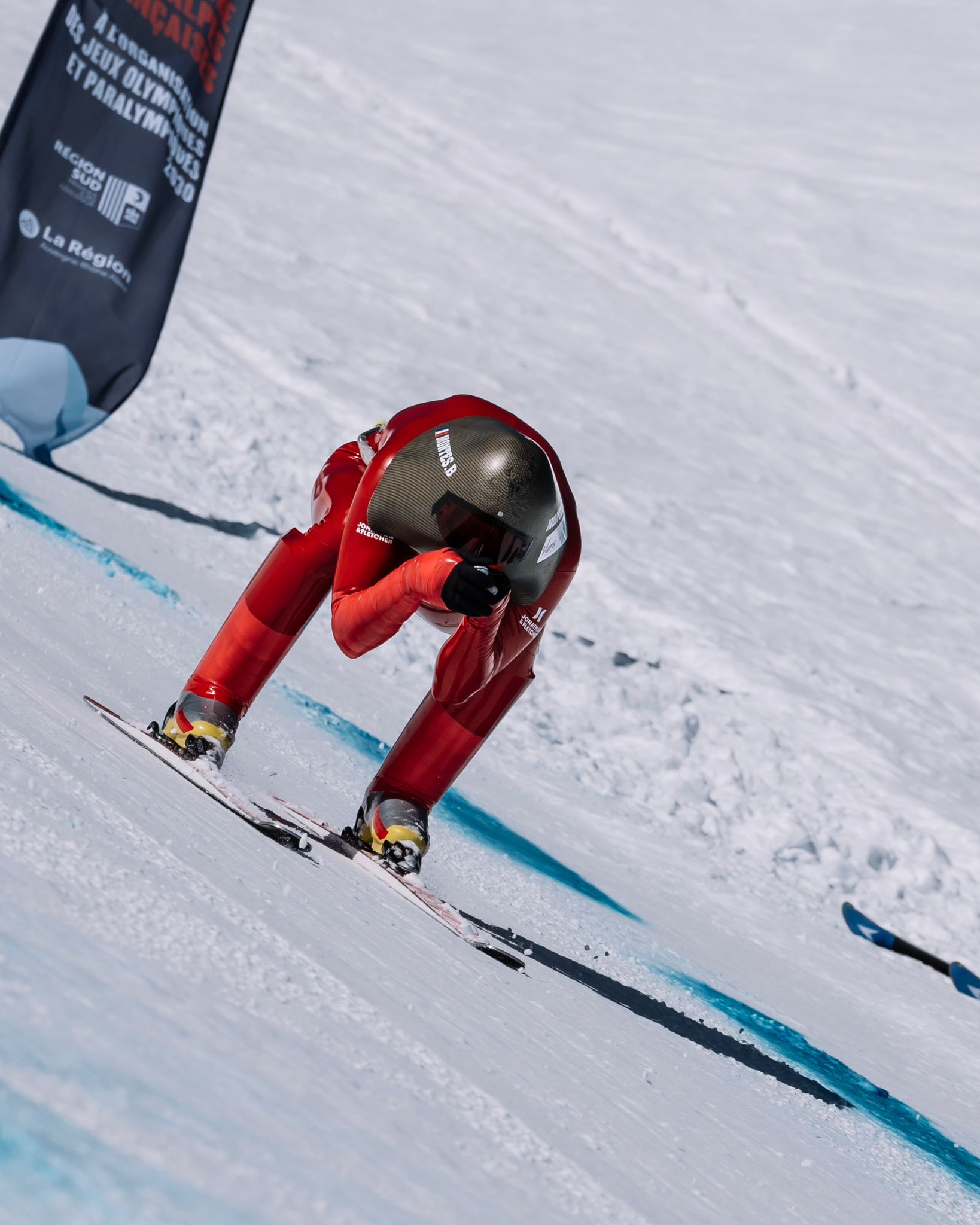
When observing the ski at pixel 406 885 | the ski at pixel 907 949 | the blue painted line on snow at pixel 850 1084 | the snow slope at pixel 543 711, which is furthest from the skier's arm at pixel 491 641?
the ski at pixel 907 949

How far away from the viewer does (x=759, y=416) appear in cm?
1359

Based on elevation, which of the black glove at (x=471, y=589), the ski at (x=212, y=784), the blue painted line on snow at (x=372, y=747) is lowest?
the ski at (x=212, y=784)

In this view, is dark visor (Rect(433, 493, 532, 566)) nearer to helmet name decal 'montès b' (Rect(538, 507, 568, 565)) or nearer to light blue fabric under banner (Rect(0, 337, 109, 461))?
helmet name decal 'montès b' (Rect(538, 507, 568, 565))

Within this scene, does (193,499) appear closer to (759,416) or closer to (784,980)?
(784,980)

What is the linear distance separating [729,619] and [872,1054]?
16.0 feet

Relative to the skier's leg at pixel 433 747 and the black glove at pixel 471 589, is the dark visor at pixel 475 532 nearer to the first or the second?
the black glove at pixel 471 589

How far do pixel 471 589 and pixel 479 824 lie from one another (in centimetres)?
197

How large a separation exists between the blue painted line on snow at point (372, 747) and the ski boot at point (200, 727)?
1.20 meters

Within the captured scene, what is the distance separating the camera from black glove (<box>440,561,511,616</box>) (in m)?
2.84

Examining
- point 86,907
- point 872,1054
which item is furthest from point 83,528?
point 86,907

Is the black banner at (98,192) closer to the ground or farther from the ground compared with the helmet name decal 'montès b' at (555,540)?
farther from the ground

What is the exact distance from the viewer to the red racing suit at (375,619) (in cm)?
328

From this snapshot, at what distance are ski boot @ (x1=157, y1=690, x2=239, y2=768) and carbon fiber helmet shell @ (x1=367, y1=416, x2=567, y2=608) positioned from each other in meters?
0.71

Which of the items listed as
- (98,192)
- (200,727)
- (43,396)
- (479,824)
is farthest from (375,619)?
(98,192)
